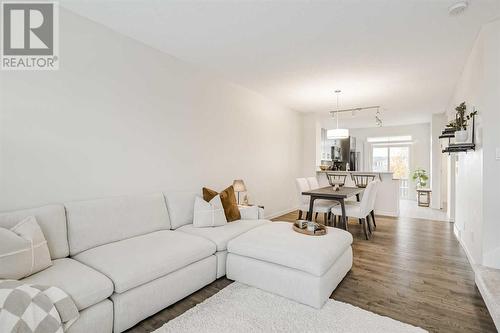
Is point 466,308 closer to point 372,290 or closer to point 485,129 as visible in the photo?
point 372,290

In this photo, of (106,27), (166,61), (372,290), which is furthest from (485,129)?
(106,27)

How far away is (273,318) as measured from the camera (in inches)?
75.9

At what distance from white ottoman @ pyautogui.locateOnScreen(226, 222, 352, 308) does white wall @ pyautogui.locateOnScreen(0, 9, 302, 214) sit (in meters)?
1.37

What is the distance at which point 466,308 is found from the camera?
2.09 m

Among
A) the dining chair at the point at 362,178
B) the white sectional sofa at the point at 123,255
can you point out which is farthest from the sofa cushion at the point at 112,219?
the dining chair at the point at 362,178

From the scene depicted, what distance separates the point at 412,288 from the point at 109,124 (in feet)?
11.2

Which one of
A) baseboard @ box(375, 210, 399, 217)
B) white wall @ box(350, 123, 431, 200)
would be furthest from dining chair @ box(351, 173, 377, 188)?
white wall @ box(350, 123, 431, 200)

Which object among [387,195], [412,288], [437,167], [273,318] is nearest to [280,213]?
[387,195]

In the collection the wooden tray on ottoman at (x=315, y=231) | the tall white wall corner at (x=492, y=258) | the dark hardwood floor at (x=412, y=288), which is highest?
the wooden tray on ottoman at (x=315, y=231)

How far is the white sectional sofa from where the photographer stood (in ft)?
5.41

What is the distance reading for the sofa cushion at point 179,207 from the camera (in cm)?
292

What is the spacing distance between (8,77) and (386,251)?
14.6ft

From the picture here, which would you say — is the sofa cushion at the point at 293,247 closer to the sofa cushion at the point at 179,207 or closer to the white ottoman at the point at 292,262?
the white ottoman at the point at 292,262

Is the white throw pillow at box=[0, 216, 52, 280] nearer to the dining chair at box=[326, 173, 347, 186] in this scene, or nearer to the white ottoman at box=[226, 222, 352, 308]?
the white ottoman at box=[226, 222, 352, 308]
